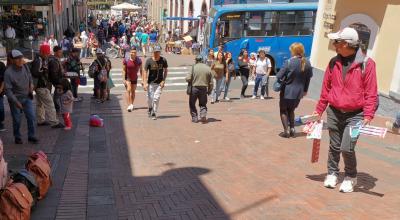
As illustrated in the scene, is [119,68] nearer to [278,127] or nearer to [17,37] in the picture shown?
[17,37]

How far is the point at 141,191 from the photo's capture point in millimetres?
5379

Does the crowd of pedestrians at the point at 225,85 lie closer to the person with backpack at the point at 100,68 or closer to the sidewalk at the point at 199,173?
the person with backpack at the point at 100,68

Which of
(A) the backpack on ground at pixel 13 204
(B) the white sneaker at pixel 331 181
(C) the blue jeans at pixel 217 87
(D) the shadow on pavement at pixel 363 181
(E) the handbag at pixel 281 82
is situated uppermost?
(E) the handbag at pixel 281 82

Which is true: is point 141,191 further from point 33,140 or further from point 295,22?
point 295,22

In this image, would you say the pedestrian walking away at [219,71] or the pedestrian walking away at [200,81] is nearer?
the pedestrian walking away at [200,81]

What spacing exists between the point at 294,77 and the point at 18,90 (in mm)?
4598

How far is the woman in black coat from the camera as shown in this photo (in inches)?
307

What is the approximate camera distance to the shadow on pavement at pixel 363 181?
5324 millimetres

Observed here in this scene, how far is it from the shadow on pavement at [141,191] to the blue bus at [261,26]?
527 inches

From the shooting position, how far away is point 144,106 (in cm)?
1248

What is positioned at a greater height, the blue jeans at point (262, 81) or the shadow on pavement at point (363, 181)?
the shadow on pavement at point (363, 181)

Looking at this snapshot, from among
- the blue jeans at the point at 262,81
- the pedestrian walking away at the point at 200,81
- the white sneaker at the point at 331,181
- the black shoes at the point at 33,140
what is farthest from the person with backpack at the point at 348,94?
the blue jeans at the point at 262,81

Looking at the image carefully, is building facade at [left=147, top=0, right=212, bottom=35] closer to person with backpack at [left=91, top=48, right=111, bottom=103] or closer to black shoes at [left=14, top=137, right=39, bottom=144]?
person with backpack at [left=91, top=48, right=111, bottom=103]

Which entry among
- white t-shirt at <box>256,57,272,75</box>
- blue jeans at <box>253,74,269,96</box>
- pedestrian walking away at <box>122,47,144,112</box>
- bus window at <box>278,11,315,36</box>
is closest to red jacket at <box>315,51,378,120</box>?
pedestrian walking away at <box>122,47,144,112</box>
